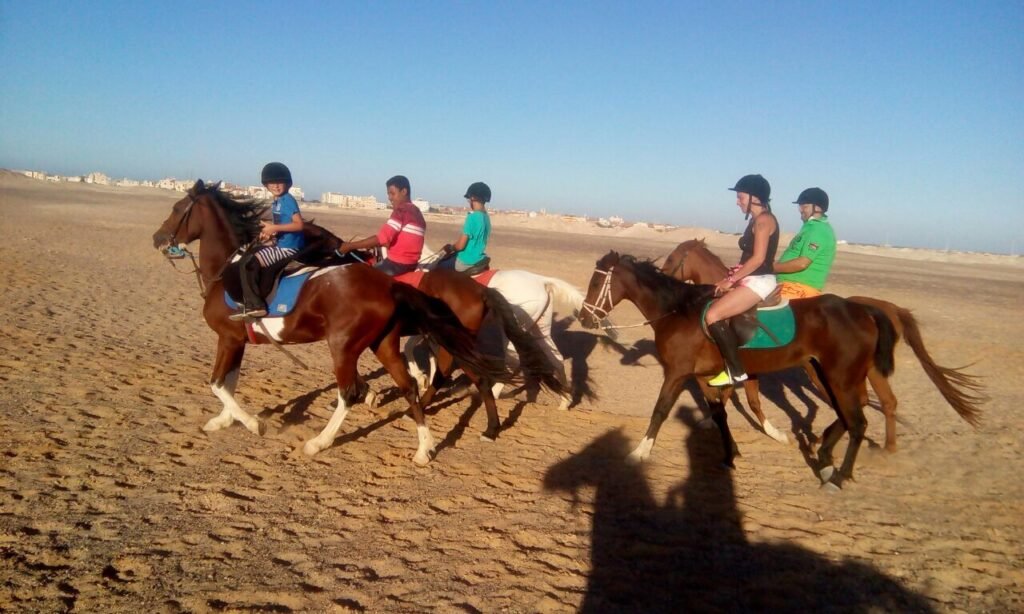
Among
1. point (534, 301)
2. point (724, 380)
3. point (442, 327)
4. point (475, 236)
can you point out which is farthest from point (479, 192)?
point (724, 380)

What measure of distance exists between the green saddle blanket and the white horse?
2.30 metres

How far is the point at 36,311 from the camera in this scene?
975cm

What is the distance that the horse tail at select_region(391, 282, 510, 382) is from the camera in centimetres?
600

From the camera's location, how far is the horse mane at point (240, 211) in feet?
20.3

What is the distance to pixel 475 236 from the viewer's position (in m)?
8.44

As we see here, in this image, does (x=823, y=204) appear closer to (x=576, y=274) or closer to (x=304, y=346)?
(x=304, y=346)

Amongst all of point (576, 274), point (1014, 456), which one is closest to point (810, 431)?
point (1014, 456)

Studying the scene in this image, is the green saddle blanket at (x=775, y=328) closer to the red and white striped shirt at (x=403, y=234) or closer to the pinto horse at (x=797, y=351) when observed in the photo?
the pinto horse at (x=797, y=351)

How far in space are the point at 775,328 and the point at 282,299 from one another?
506 cm

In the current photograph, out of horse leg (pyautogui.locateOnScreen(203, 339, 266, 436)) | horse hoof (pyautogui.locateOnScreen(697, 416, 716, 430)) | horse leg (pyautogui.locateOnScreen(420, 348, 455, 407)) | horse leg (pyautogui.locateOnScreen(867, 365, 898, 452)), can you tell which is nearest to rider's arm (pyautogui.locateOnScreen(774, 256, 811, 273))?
horse leg (pyautogui.locateOnScreen(867, 365, 898, 452))

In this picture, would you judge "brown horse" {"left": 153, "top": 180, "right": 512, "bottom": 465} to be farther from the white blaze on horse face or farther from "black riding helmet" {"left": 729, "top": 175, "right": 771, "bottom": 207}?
"black riding helmet" {"left": 729, "top": 175, "right": 771, "bottom": 207}

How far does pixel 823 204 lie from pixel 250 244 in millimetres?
6589

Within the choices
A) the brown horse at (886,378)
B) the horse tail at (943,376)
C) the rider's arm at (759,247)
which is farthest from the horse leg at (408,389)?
the horse tail at (943,376)

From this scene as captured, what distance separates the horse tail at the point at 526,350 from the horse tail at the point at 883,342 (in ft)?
11.1
